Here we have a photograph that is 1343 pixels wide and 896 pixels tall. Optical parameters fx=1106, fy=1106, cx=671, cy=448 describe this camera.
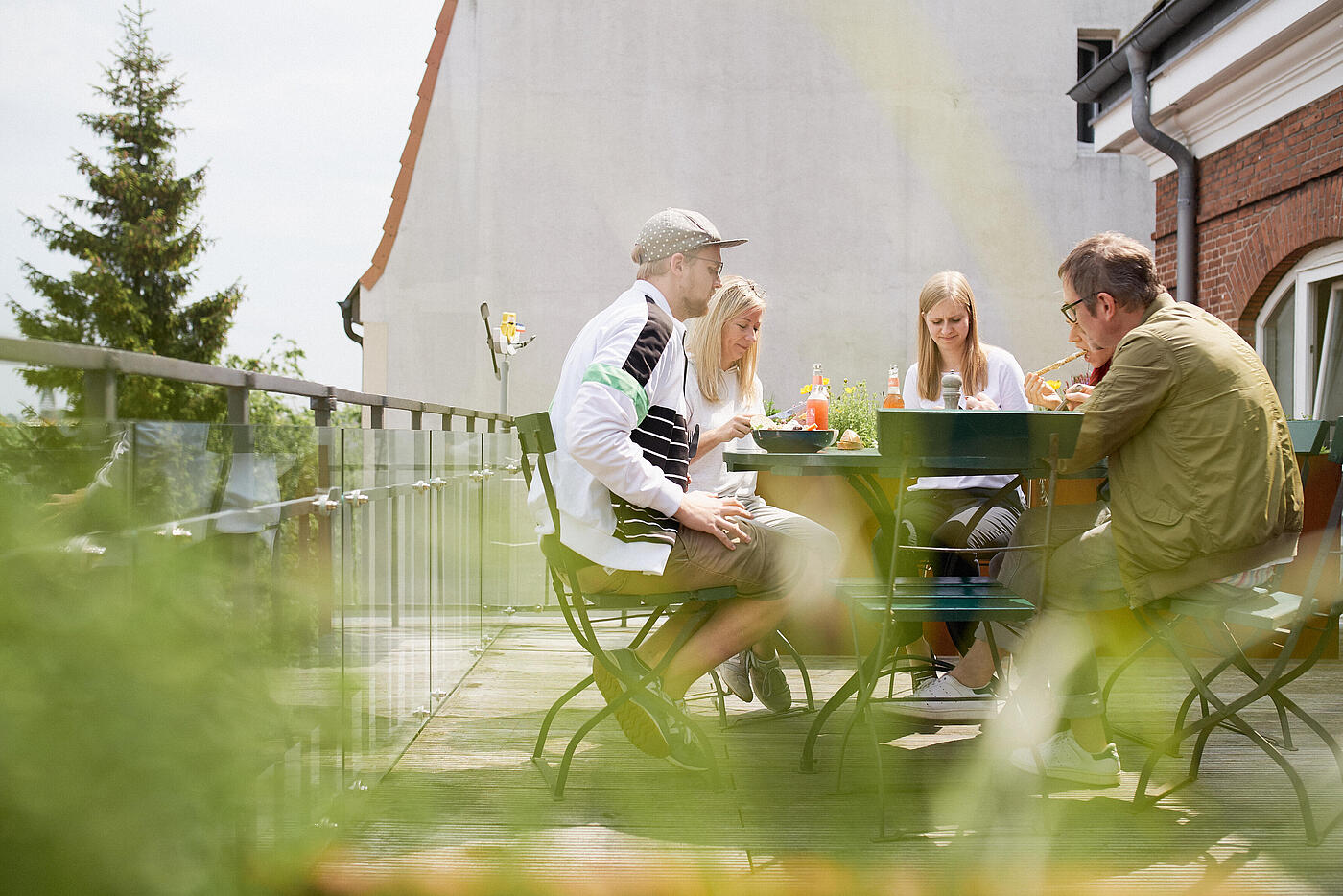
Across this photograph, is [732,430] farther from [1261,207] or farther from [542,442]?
[1261,207]

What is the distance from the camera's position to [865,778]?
3.09m

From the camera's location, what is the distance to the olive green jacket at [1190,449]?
2.71 m

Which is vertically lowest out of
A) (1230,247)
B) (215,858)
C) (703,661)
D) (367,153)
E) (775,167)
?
(703,661)

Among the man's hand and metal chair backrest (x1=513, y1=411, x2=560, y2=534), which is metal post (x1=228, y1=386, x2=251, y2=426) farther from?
the man's hand

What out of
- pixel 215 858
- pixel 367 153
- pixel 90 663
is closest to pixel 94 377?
pixel 90 663

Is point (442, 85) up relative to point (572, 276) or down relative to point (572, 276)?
up

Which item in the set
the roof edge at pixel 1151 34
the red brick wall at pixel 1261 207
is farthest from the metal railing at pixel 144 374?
the roof edge at pixel 1151 34

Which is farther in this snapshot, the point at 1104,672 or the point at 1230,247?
the point at 1230,247

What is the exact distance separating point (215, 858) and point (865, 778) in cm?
246

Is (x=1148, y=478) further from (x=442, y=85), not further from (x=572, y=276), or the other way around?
(x=442, y=85)

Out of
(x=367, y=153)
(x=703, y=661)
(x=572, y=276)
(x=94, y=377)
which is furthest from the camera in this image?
(x=367, y=153)

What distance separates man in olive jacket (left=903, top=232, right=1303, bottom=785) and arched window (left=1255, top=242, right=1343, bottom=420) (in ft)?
15.5

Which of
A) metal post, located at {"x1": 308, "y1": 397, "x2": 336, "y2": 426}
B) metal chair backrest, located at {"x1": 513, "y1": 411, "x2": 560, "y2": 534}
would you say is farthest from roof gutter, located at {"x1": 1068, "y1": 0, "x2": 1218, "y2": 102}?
metal post, located at {"x1": 308, "y1": 397, "x2": 336, "y2": 426}

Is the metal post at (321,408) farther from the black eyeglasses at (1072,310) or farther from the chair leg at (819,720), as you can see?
the black eyeglasses at (1072,310)
